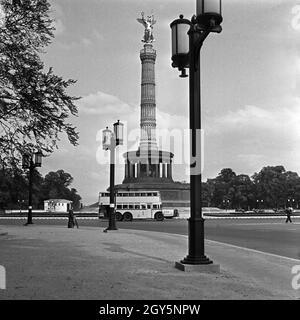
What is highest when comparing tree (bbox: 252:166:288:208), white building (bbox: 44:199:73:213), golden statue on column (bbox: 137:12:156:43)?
golden statue on column (bbox: 137:12:156:43)

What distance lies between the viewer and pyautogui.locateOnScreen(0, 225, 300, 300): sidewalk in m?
6.92

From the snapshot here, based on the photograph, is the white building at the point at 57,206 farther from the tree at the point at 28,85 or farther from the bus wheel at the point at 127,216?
the tree at the point at 28,85

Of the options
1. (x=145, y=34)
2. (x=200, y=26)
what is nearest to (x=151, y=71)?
(x=145, y=34)

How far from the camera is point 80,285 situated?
24.7ft

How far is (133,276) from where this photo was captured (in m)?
8.47

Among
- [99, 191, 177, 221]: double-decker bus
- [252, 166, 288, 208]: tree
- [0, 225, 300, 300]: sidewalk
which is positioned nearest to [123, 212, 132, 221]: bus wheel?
[99, 191, 177, 221]: double-decker bus

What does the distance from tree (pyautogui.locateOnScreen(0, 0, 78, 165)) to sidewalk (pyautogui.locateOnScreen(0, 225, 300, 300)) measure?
227 inches

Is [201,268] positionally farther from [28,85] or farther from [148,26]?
[148,26]

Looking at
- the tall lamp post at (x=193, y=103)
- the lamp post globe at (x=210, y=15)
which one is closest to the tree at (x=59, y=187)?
the tall lamp post at (x=193, y=103)

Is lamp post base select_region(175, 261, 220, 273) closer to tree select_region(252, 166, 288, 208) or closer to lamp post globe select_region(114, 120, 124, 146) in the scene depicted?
lamp post globe select_region(114, 120, 124, 146)

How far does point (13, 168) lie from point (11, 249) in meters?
5.68

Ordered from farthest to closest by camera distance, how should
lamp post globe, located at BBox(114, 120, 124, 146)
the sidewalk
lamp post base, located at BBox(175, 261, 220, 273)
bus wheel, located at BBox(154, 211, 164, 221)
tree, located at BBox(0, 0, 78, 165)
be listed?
1. bus wheel, located at BBox(154, 211, 164, 221)
2. lamp post globe, located at BBox(114, 120, 124, 146)
3. tree, located at BBox(0, 0, 78, 165)
4. lamp post base, located at BBox(175, 261, 220, 273)
5. the sidewalk

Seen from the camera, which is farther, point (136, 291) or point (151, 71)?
point (151, 71)

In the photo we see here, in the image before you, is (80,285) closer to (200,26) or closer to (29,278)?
(29,278)
